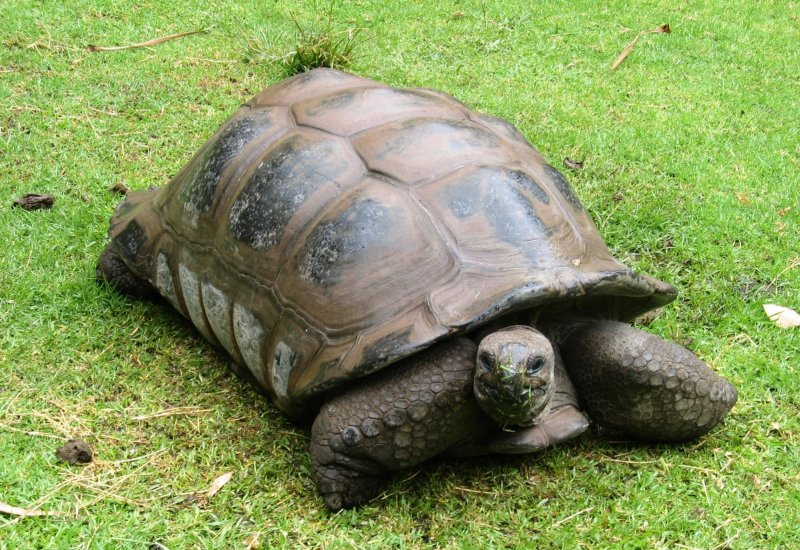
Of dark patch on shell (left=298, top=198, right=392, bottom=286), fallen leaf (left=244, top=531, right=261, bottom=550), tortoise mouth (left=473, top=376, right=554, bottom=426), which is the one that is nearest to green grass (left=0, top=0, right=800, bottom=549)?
fallen leaf (left=244, top=531, right=261, bottom=550)

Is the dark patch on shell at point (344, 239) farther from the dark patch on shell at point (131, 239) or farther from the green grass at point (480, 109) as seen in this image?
the dark patch on shell at point (131, 239)

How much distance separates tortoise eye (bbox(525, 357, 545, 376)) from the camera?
2352mm

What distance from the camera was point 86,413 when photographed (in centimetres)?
298

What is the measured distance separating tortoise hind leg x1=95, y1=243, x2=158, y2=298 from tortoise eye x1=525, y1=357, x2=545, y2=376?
1935mm

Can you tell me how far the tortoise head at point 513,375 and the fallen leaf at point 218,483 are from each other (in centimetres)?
88

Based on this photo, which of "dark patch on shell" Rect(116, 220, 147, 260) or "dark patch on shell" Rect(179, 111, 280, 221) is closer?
"dark patch on shell" Rect(179, 111, 280, 221)

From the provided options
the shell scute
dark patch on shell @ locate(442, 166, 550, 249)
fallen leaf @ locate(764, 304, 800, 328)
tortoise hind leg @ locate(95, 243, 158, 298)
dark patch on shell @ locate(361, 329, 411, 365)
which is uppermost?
the shell scute

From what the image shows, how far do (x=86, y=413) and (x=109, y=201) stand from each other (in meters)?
1.59

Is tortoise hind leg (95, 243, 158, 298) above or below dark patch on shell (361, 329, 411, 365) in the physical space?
below

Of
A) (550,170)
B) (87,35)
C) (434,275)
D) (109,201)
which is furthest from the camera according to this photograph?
(87,35)

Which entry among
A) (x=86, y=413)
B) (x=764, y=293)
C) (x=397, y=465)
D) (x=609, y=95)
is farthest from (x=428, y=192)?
(x=609, y=95)

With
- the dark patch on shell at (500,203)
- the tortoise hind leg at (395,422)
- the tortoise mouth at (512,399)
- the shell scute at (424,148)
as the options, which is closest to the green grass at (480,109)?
the tortoise hind leg at (395,422)

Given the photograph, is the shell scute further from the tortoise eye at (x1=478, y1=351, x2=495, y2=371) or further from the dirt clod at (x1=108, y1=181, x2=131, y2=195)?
the dirt clod at (x1=108, y1=181, x2=131, y2=195)

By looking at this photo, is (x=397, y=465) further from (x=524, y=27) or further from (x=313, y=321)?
(x=524, y=27)
